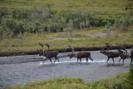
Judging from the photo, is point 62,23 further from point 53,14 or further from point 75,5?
point 75,5

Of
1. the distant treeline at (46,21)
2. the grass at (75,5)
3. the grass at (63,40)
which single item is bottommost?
the grass at (75,5)

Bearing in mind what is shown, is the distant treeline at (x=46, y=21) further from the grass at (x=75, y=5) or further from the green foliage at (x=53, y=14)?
the grass at (x=75, y=5)

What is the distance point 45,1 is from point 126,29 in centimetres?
5255

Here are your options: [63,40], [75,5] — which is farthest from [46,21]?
[63,40]

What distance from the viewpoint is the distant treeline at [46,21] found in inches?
3856

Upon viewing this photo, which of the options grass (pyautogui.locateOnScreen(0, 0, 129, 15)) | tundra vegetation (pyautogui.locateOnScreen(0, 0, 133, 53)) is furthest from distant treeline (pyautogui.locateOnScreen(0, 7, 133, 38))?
grass (pyautogui.locateOnScreen(0, 0, 129, 15))

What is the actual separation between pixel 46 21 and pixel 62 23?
835 cm

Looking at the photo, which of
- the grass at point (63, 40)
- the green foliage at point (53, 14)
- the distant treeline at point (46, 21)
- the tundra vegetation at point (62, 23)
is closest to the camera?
the grass at point (63, 40)

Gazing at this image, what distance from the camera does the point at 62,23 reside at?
10619 cm

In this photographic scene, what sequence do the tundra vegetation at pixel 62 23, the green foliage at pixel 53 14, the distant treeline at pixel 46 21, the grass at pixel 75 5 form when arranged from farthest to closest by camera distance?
the grass at pixel 75 5 → the green foliage at pixel 53 14 → the distant treeline at pixel 46 21 → the tundra vegetation at pixel 62 23

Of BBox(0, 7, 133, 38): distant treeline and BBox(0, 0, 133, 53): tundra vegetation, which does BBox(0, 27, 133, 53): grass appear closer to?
BBox(0, 0, 133, 53): tundra vegetation

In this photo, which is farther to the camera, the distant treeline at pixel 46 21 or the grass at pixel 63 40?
the distant treeline at pixel 46 21

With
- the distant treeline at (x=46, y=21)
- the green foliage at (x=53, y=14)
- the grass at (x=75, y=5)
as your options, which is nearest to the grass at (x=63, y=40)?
the distant treeline at (x=46, y=21)

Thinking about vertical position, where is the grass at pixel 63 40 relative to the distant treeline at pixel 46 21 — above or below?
above
